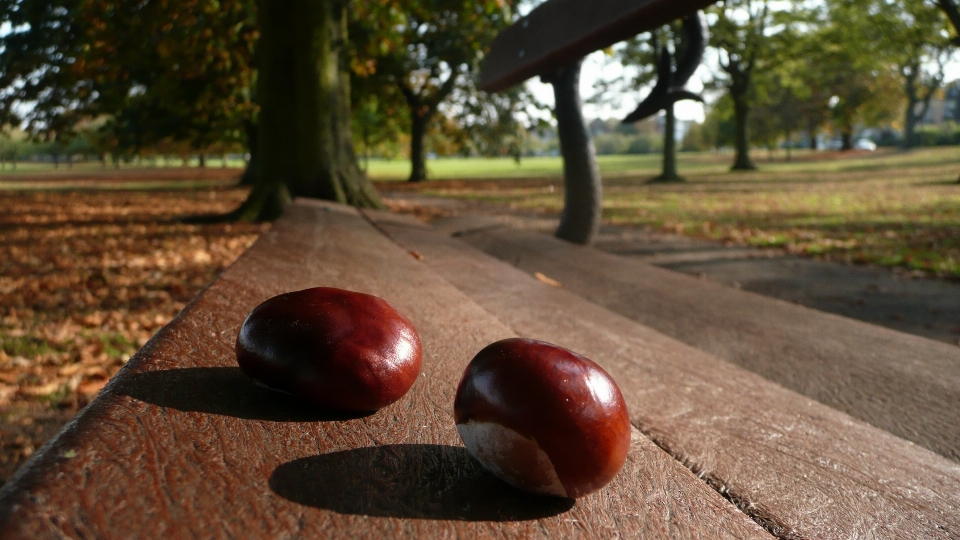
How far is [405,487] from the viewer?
0.87 meters

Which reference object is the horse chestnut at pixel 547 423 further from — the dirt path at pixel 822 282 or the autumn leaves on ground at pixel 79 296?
the dirt path at pixel 822 282

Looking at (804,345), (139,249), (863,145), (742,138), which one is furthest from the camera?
(863,145)

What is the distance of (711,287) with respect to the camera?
3.92 m

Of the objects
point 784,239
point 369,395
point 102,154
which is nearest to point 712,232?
point 784,239

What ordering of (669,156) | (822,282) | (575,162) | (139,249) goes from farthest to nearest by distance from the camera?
(669,156) < (139,249) < (822,282) < (575,162)

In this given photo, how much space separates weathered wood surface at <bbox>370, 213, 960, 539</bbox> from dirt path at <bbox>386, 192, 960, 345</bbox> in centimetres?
282

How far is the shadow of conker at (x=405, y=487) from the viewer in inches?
31.9

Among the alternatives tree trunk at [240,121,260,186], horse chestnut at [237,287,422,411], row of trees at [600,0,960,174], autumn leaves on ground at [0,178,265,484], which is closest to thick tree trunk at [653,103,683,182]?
row of trees at [600,0,960,174]

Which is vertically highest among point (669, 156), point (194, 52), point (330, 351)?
point (194, 52)

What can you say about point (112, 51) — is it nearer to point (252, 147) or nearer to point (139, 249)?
point (139, 249)

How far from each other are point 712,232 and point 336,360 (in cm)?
933

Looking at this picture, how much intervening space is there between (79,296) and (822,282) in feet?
19.3

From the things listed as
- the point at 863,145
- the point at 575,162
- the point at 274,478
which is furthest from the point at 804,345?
the point at 863,145

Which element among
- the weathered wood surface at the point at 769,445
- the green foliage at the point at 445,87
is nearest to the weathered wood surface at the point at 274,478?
the weathered wood surface at the point at 769,445
